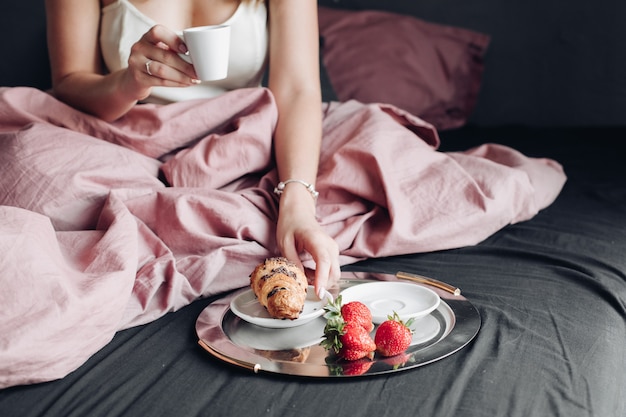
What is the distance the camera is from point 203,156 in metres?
1.33

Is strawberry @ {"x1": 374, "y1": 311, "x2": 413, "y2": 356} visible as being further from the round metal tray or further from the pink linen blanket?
the pink linen blanket

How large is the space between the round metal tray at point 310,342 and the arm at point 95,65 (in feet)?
1.21

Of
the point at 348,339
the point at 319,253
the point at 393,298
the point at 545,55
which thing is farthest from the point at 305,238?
the point at 545,55

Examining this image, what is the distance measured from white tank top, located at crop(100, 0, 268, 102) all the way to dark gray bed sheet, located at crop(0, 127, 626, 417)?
0.54m

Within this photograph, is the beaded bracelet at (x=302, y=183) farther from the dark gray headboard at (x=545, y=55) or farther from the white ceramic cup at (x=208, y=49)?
the dark gray headboard at (x=545, y=55)

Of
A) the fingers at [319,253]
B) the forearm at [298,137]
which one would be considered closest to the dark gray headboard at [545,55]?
the forearm at [298,137]

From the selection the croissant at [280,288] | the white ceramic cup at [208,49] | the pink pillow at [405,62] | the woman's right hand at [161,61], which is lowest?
the pink pillow at [405,62]

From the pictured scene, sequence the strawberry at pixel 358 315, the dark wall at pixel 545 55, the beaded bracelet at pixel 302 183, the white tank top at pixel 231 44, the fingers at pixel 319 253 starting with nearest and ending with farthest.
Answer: the strawberry at pixel 358 315 < the fingers at pixel 319 253 < the beaded bracelet at pixel 302 183 < the white tank top at pixel 231 44 < the dark wall at pixel 545 55

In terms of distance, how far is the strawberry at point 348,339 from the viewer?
860 mm

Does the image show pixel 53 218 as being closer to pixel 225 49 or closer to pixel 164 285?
pixel 164 285

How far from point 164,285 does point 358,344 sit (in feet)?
1.19

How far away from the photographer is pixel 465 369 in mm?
864

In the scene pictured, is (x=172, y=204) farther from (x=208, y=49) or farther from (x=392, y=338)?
(x=392, y=338)

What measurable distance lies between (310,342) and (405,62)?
1616 mm
